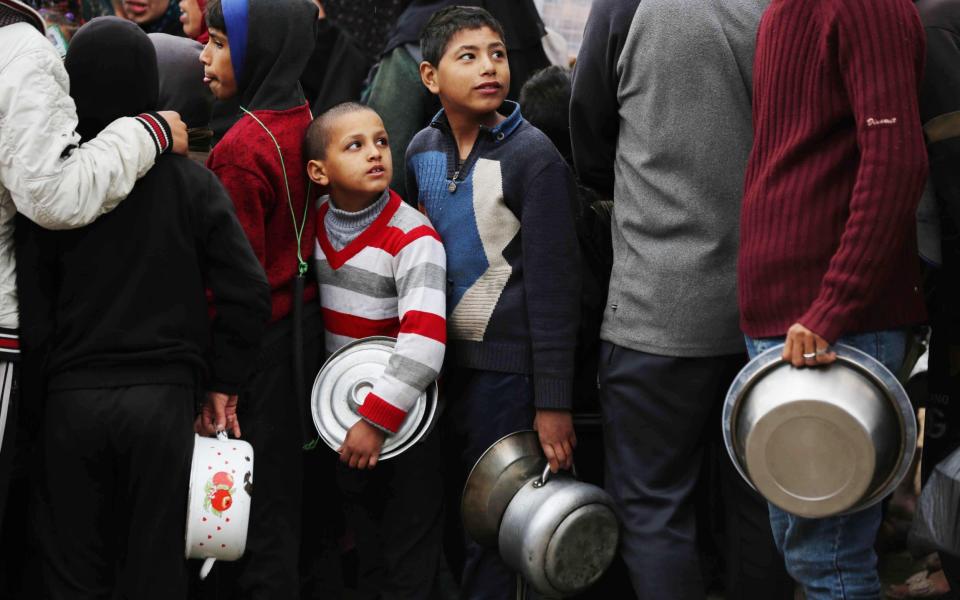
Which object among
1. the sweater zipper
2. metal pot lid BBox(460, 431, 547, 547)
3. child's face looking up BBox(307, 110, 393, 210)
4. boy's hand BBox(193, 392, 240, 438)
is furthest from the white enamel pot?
the sweater zipper

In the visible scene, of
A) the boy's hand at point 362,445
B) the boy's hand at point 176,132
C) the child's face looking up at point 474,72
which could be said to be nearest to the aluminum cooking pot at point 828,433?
the boy's hand at point 362,445

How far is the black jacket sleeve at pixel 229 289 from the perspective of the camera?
276cm

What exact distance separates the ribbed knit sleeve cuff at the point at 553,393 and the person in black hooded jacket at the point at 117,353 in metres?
0.90

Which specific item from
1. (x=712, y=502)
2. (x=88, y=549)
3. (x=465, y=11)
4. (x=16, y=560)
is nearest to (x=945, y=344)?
(x=712, y=502)

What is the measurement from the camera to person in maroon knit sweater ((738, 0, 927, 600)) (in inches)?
88.6

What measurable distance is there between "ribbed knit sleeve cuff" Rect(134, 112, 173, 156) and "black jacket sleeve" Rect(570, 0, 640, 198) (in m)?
1.09

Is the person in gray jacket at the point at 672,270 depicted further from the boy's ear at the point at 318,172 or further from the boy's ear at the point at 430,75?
the boy's ear at the point at 318,172

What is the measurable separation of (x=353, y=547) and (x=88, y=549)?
114cm

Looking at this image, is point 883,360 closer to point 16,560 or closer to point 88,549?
point 88,549

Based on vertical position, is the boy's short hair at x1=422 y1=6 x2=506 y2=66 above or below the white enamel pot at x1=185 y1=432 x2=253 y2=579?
above

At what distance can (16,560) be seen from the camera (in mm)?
2926

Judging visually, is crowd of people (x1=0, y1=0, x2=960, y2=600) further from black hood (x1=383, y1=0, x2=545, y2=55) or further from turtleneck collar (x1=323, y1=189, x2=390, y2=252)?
black hood (x1=383, y1=0, x2=545, y2=55)

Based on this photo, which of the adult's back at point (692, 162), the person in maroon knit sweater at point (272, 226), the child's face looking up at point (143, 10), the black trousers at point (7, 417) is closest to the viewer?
the black trousers at point (7, 417)

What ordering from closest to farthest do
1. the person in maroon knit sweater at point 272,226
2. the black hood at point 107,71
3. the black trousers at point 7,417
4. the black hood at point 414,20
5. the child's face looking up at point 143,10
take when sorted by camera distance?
the black trousers at point 7,417
the black hood at point 107,71
the person in maroon knit sweater at point 272,226
the black hood at point 414,20
the child's face looking up at point 143,10
